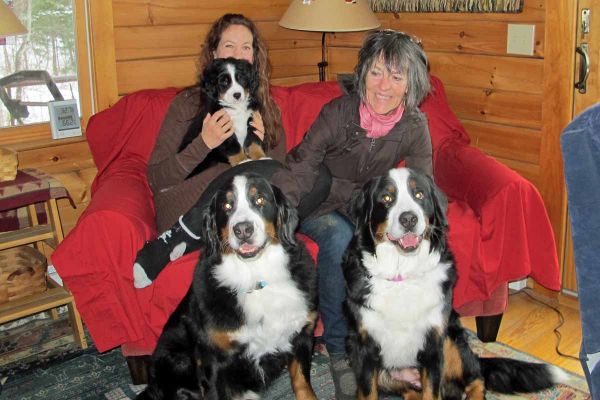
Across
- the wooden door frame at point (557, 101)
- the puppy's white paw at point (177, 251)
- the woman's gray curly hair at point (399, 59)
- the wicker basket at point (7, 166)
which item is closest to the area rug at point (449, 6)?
the wooden door frame at point (557, 101)

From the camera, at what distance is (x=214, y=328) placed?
194 cm

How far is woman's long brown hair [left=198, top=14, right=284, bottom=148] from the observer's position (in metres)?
2.63

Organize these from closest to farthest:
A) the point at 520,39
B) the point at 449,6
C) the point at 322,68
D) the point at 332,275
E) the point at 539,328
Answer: the point at 332,275
the point at 539,328
the point at 520,39
the point at 449,6
the point at 322,68

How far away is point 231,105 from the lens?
8.36 feet

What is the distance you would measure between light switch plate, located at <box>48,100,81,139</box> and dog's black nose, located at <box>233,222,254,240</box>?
60.7 inches

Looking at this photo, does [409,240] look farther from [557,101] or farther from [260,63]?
[557,101]

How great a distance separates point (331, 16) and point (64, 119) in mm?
1359

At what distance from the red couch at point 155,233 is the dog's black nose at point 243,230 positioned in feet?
1.36

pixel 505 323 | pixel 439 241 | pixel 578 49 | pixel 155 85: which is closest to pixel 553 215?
pixel 505 323

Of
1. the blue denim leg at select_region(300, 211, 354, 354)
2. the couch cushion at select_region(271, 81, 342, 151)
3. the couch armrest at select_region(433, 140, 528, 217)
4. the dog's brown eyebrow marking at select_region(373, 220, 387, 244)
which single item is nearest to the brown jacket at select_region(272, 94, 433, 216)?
the blue denim leg at select_region(300, 211, 354, 354)

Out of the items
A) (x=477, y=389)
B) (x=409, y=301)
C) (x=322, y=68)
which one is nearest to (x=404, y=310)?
(x=409, y=301)

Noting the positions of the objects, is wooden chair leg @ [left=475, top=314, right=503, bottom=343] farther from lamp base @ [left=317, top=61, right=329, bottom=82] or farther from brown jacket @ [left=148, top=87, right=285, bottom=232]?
lamp base @ [left=317, top=61, right=329, bottom=82]

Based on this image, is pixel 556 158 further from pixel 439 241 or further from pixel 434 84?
pixel 439 241

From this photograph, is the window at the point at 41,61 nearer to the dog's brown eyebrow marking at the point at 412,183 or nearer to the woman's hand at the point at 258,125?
the woman's hand at the point at 258,125
